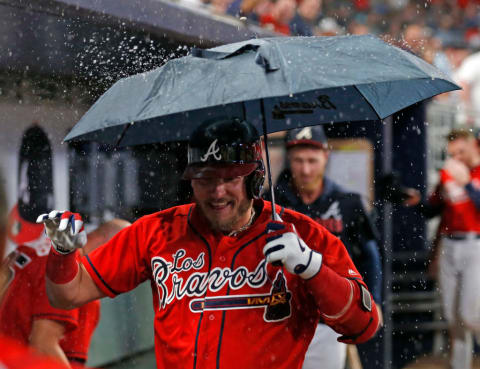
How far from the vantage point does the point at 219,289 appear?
2.35 metres

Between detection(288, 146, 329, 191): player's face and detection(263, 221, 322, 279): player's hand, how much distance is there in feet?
5.97

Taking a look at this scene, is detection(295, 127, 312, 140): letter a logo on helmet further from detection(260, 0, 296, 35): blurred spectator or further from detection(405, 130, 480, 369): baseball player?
detection(405, 130, 480, 369): baseball player

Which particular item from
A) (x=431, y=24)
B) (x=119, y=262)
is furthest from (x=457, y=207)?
(x=431, y=24)

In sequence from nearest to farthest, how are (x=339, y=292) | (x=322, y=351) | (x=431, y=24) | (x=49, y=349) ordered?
(x=339, y=292)
(x=49, y=349)
(x=322, y=351)
(x=431, y=24)

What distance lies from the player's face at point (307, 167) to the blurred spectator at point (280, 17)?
4.21ft

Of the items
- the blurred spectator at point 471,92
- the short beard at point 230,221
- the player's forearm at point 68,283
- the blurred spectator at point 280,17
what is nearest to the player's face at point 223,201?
the short beard at point 230,221

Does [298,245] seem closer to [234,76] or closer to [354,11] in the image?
[234,76]

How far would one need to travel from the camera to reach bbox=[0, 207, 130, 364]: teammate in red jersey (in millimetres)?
3197

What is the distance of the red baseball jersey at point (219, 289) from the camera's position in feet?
→ 7.54

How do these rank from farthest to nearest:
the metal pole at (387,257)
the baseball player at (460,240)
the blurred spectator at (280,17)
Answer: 1. the baseball player at (460,240)
2. the metal pole at (387,257)
3. the blurred spectator at (280,17)

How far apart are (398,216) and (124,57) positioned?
472 cm

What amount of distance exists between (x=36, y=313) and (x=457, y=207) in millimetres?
3850

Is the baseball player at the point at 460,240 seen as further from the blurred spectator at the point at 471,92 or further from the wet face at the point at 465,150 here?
the blurred spectator at the point at 471,92

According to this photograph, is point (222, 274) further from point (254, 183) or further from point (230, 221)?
point (254, 183)
